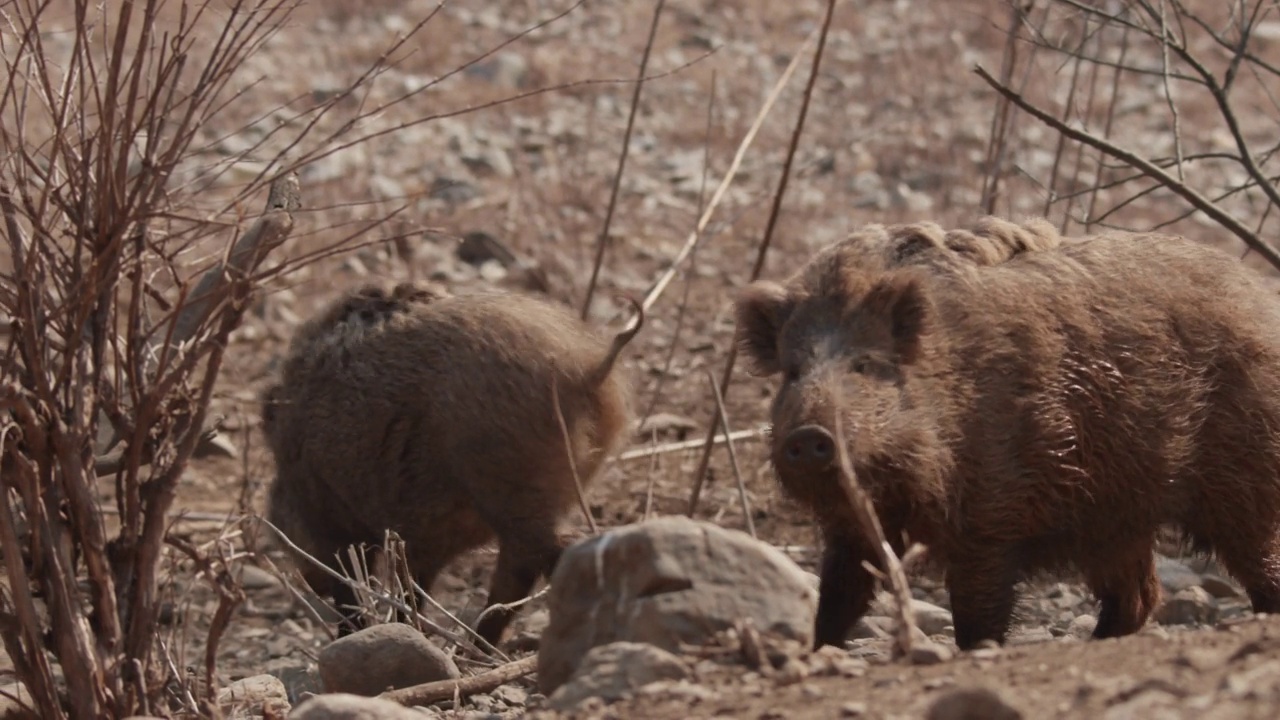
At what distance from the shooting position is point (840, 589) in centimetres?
501

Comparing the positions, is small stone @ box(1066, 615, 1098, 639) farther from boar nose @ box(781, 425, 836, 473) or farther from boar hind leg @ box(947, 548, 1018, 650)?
boar nose @ box(781, 425, 836, 473)

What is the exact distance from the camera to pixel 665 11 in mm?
17672

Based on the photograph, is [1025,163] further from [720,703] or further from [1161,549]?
[720,703]

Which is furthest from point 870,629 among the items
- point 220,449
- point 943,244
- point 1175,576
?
point 220,449

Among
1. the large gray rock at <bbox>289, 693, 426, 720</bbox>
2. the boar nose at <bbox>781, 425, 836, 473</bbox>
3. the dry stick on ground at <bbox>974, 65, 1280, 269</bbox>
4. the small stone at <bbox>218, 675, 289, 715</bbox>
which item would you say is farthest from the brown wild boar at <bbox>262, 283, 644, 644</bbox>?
the large gray rock at <bbox>289, 693, 426, 720</bbox>

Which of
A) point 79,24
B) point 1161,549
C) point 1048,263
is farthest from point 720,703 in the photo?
point 1161,549

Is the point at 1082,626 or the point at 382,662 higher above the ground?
the point at 382,662

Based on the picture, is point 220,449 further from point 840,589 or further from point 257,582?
point 840,589

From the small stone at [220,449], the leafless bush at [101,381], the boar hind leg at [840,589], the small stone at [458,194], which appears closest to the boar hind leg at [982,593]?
the boar hind leg at [840,589]

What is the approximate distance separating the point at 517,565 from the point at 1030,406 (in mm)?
1904

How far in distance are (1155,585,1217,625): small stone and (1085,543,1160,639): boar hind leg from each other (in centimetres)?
7

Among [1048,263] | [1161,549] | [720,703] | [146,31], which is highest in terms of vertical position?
[146,31]

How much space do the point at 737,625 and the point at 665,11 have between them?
14547 millimetres

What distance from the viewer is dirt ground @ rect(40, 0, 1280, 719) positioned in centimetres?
346
